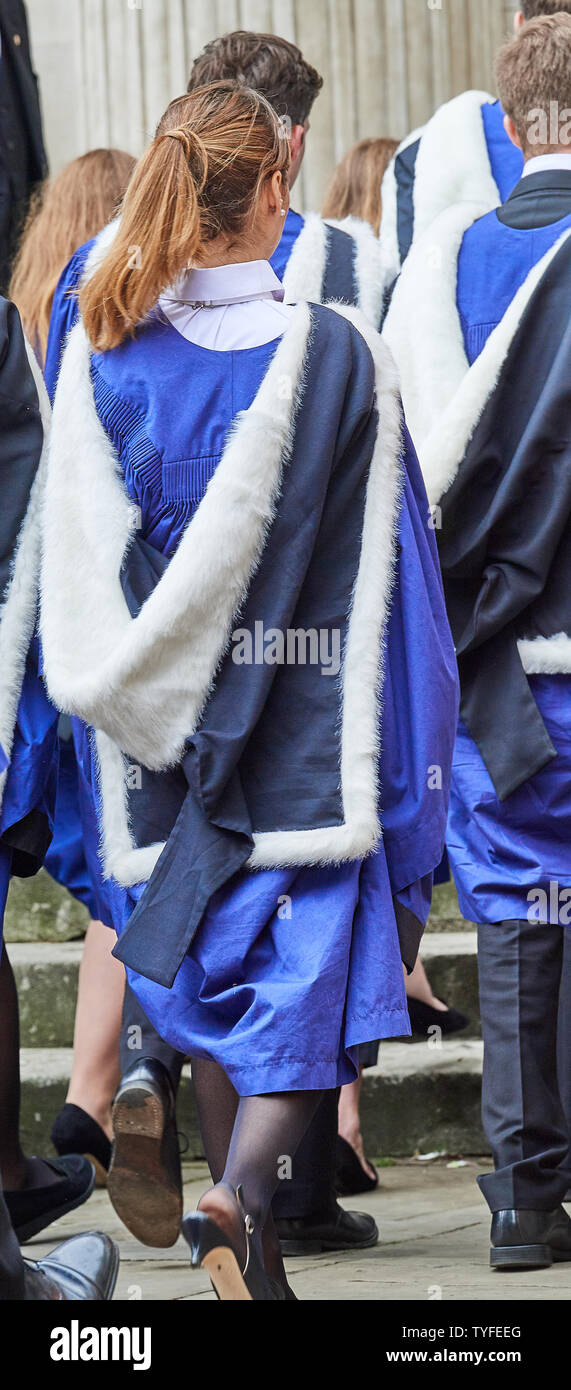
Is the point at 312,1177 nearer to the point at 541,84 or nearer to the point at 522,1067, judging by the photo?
the point at 522,1067

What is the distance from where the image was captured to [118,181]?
437 cm

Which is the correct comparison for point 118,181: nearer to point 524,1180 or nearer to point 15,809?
point 15,809

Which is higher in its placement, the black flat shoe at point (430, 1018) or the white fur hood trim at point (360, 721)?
the white fur hood trim at point (360, 721)

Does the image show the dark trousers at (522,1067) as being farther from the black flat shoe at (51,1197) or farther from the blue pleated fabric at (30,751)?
the blue pleated fabric at (30,751)

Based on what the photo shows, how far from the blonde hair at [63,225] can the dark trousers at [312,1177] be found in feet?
5.95

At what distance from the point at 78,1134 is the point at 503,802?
1.12 metres

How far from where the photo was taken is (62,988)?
4605mm

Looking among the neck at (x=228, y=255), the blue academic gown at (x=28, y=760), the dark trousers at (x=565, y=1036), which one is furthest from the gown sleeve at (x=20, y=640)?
the dark trousers at (x=565, y=1036)

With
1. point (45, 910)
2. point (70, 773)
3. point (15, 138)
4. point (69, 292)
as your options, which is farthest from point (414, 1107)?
point (15, 138)

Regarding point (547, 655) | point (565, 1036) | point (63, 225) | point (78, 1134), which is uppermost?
point (63, 225)

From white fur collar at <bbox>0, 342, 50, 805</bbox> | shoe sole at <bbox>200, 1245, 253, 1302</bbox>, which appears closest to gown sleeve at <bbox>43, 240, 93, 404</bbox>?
white fur collar at <bbox>0, 342, 50, 805</bbox>

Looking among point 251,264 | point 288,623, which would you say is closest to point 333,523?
point 288,623

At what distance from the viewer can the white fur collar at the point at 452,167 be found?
417 cm

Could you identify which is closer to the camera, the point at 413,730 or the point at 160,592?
the point at 160,592
